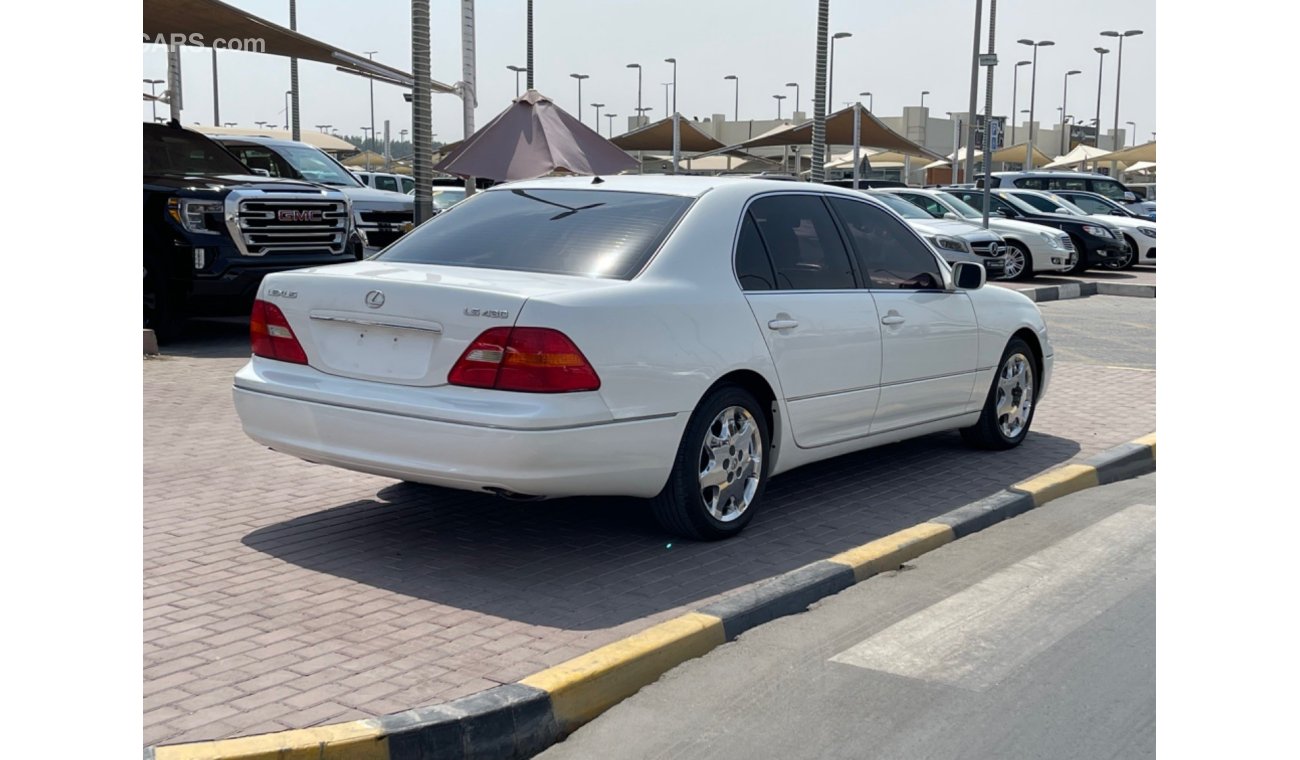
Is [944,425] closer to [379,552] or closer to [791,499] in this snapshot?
[791,499]

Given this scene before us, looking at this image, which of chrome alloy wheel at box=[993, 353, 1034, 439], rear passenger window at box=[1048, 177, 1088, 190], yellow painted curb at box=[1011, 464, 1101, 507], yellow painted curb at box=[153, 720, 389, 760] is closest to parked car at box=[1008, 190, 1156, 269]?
rear passenger window at box=[1048, 177, 1088, 190]

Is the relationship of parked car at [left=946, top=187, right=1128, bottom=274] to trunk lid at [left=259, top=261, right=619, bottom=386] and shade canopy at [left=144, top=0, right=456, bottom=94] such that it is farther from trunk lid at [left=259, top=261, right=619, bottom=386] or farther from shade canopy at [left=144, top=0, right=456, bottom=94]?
trunk lid at [left=259, top=261, right=619, bottom=386]

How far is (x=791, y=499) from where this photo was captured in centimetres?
681

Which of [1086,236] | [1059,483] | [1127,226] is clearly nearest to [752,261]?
[1059,483]

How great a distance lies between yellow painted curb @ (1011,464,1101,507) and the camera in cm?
707

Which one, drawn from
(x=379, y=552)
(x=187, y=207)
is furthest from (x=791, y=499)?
(x=187, y=207)

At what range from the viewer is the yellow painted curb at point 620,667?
13.4 ft

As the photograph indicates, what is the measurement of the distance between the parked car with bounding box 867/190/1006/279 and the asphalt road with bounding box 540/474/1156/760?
563 inches

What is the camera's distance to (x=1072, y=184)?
3111cm

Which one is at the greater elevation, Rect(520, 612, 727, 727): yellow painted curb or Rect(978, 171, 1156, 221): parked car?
Rect(978, 171, 1156, 221): parked car

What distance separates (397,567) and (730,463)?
1.46 metres

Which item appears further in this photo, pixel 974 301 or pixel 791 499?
pixel 974 301

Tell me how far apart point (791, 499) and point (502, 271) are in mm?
2019
